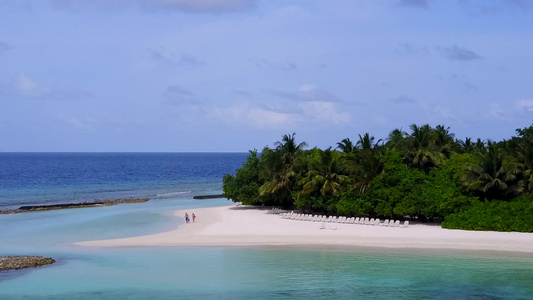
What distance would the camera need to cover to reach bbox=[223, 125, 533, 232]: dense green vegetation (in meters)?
45.1

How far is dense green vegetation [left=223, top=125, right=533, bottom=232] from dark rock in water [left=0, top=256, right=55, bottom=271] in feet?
76.1

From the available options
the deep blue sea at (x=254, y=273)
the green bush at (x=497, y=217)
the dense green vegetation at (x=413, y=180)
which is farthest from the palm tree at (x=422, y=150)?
the deep blue sea at (x=254, y=273)

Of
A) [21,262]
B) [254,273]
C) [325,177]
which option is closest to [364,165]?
[325,177]

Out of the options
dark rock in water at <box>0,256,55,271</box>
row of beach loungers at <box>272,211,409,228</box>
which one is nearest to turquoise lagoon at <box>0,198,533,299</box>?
dark rock in water at <box>0,256,55,271</box>

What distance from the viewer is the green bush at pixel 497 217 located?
43.4 m

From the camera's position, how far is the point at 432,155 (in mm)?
52688

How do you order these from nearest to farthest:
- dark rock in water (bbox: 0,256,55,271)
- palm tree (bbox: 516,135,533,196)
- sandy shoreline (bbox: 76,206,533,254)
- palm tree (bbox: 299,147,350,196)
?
dark rock in water (bbox: 0,256,55,271) < sandy shoreline (bbox: 76,206,533,254) < palm tree (bbox: 516,135,533,196) < palm tree (bbox: 299,147,350,196)

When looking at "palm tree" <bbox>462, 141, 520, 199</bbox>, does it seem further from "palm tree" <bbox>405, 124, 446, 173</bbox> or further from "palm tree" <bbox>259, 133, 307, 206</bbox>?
"palm tree" <bbox>259, 133, 307, 206</bbox>

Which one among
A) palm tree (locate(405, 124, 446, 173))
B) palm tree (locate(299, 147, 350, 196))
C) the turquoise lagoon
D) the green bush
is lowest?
the turquoise lagoon

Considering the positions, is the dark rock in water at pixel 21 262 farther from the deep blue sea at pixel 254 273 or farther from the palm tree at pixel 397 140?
the palm tree at pixel 397 140

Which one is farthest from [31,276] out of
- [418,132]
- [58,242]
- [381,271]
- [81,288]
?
[418,132]

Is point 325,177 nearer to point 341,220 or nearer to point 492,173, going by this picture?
point 341,220

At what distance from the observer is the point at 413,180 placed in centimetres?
4894

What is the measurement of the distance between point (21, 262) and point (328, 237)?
2027 centimetres
